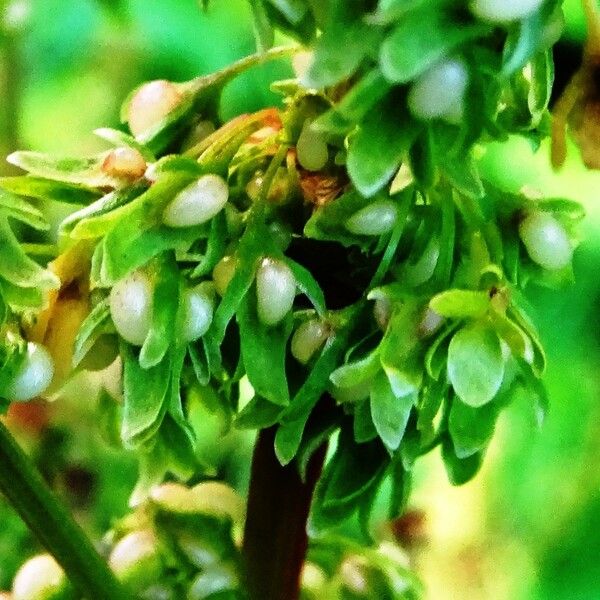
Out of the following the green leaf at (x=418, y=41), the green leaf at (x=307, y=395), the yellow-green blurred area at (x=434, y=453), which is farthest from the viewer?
the yellow-green blurred area at (x=434, y=453)

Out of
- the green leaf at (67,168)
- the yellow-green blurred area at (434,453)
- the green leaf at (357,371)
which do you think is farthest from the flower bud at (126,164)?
the yellow-green blurred area at (434,453)

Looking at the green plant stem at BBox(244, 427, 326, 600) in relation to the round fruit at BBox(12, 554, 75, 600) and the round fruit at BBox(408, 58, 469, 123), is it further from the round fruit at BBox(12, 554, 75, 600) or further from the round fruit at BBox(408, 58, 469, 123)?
the round fruit at BBox(408, 58, 469, 123)

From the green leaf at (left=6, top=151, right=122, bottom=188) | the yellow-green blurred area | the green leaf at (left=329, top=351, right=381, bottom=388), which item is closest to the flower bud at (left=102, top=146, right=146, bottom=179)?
the green leaf at (left=6, top=151, right=122, bottom=188)

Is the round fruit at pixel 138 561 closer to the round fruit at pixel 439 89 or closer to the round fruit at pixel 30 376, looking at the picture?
the round fruit at pixel 30 376

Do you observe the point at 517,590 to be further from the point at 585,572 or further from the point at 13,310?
the point at 13,310

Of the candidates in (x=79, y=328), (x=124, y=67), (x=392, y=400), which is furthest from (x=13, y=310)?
(x=124, y=67)
